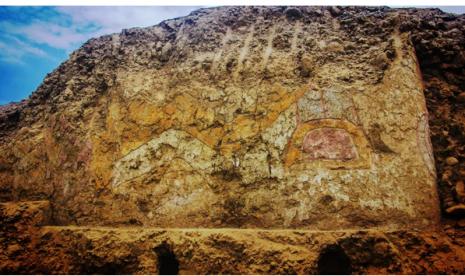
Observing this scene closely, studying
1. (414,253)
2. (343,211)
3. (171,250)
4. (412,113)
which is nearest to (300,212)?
(343,211)

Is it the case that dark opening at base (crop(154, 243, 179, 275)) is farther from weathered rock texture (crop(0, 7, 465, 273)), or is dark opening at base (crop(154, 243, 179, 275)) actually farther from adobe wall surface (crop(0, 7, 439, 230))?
adobe wall surface (crop(0, 7, 439, 230))

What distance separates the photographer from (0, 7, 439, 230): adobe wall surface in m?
3.03

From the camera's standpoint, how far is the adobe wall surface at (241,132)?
3027 millimetres

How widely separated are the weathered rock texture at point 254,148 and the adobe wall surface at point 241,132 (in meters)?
0.02

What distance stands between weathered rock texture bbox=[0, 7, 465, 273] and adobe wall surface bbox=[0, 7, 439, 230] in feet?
0.05

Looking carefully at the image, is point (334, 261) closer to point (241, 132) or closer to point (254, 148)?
point (254, 148)

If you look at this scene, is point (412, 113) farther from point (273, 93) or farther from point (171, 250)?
point (171, 250)

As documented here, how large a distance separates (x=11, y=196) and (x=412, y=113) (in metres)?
4.62

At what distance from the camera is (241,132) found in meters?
3.46

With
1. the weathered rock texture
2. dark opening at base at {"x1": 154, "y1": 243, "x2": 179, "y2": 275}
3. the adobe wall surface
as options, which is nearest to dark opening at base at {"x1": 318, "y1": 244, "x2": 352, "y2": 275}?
the weathered rock texture

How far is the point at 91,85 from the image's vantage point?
14.0 feet

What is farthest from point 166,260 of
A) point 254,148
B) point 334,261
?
point 334,261

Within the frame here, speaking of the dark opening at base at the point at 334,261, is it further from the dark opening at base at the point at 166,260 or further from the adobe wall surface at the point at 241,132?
the dark opening at base at the point at 166,260

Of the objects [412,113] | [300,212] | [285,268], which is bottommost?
[285,268]
